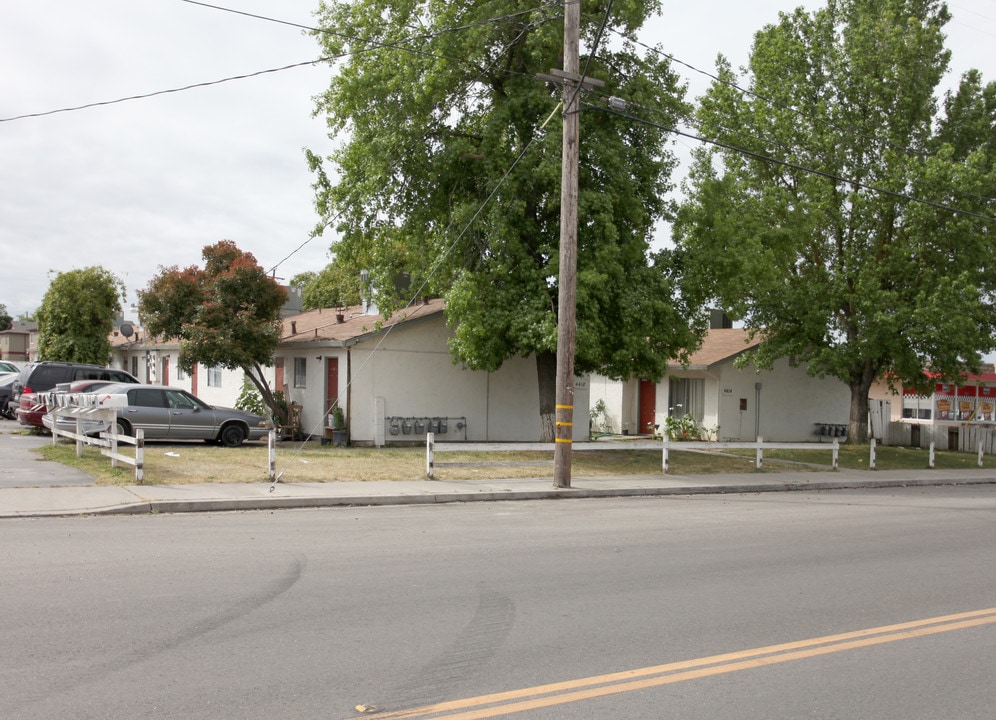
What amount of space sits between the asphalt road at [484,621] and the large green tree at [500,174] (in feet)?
29.3

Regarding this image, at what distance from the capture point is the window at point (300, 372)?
2609cm

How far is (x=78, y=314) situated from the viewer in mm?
34125

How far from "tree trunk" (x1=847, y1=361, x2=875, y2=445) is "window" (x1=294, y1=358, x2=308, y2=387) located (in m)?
18.2

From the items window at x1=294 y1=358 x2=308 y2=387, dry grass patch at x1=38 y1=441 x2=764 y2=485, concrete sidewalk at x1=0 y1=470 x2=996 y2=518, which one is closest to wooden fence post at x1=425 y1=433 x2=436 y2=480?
dry grass patch at x1=38 y1=441 x2=764 y2=485

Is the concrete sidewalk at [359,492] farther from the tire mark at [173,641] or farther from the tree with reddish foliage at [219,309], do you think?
the tree with reddish foliage at [219,309]

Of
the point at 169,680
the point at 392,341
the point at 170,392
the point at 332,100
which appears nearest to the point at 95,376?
the point at 170,392

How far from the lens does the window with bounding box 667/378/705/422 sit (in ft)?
103

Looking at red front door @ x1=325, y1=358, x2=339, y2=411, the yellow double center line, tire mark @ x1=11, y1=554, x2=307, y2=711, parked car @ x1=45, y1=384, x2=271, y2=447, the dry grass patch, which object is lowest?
the yellow double center line

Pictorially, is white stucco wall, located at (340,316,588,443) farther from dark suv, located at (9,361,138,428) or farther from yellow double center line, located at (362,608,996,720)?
yellow double center line, located at (362,608,996,720)

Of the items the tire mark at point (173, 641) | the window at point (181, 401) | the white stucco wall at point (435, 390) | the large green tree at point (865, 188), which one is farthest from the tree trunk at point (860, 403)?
the tire mark at point (173, 641)

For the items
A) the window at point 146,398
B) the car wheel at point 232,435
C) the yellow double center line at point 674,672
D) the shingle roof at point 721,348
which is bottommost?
the yellow double center line at point 674,672

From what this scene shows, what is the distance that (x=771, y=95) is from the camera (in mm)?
27844

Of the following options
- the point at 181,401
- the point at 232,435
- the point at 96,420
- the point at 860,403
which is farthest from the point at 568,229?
the point at 860,403

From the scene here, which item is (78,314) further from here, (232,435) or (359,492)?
(359,492)
